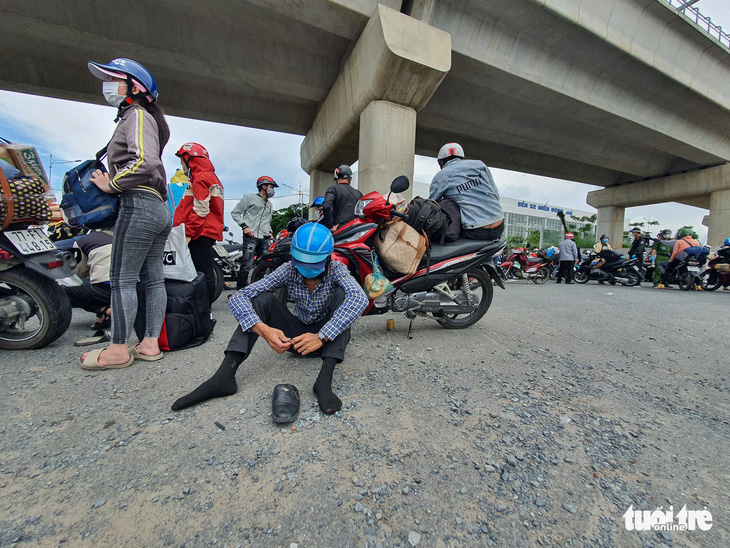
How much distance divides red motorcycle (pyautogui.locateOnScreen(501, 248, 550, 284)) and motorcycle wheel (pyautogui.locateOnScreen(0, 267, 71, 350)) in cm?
935

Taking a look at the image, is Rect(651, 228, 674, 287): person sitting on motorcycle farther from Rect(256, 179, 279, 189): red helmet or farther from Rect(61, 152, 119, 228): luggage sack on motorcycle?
Rect(61, 152, 119, 228): luggage sack on motorcycle

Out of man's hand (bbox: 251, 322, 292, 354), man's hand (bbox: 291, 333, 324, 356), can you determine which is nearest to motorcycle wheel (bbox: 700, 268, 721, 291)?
man's hand (bbox: 291, 333, 324, 356)

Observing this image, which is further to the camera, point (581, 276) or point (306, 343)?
point (581, 276)

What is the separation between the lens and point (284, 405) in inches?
58.7

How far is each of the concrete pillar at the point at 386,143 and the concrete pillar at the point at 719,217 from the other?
1524cm

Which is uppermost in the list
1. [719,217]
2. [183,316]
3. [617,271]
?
[719,217]

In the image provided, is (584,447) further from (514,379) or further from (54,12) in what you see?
(54,12)

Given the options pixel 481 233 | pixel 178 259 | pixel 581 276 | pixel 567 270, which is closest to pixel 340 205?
pixel 481 233

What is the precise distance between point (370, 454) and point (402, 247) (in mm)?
1718

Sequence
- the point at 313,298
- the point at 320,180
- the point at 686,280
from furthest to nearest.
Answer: the point at 320,180 → the point at 686,280 → the point at 313,298

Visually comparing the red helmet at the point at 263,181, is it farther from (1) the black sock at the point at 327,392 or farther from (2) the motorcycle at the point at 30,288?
(1) the black sock at the point at 327,392

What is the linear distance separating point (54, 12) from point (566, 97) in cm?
1121

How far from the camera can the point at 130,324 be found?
6.78 ft

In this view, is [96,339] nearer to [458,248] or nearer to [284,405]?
[284,405]
